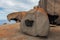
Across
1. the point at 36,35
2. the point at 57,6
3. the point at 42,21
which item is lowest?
the point at 36,35

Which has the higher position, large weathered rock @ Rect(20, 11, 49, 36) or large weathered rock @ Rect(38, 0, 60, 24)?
large weathered rock @ Rect(38, 0, 60, 24)

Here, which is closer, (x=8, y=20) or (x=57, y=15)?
(x=57, y=15)

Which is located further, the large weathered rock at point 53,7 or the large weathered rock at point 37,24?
the large weathered rock at point 53,7

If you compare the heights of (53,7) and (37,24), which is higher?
(53,7)

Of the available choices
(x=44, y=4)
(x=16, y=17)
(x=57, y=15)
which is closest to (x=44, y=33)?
(x=57, y=15)

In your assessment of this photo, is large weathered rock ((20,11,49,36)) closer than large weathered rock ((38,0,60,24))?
Yes

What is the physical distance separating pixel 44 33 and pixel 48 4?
10.4 ft

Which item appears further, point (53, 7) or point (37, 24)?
point (53, 7)

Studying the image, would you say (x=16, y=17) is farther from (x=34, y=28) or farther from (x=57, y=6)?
(x=34, y=28)

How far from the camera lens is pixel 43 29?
232 inches

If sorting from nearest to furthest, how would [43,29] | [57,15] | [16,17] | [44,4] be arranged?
[43,29] < [57,15] < [44,4] < [16,17]

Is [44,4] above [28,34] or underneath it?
above

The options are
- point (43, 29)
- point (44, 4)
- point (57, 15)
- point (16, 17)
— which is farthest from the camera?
point (16, 17)

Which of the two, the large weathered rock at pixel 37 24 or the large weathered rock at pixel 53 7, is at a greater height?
the large weathered rock at pixel 53 7
